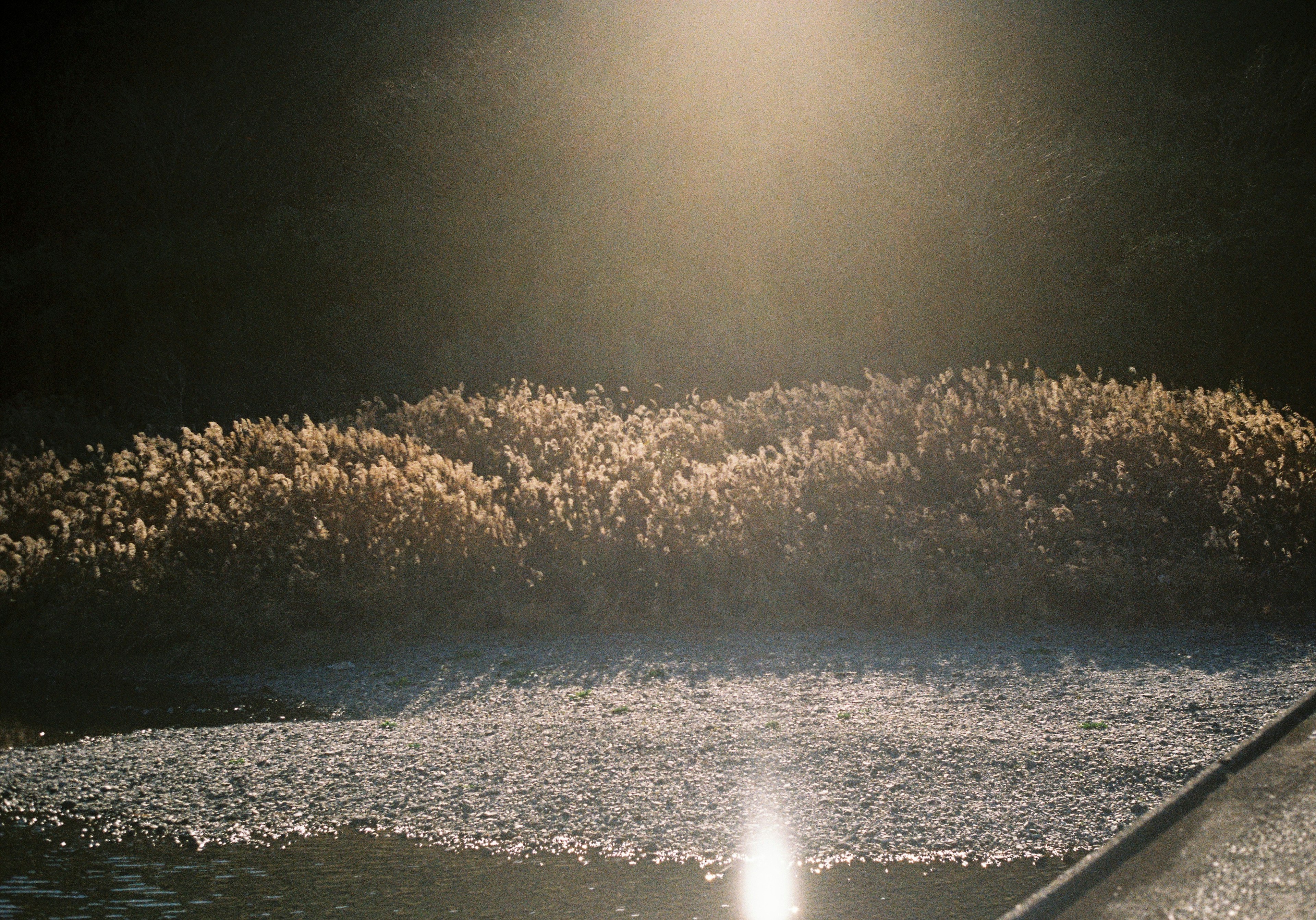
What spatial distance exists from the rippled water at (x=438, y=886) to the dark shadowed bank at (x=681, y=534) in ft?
13.7

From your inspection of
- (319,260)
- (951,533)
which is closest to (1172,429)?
(951,533)

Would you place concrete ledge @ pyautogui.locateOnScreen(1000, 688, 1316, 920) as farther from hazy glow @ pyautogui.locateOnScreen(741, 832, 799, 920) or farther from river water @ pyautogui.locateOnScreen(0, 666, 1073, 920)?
hazy glow @ pyautogui.locateOnScreen(741, 832, 799, 920)

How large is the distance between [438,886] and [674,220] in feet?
95.6

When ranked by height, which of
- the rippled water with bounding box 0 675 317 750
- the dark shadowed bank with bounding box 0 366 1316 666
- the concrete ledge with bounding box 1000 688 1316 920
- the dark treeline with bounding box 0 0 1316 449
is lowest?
the concrete ledge with bounding box 1000 688 1316 920

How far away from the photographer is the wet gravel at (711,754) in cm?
522

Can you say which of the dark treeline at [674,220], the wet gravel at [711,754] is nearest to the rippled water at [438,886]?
the wet gravel at [711,754]

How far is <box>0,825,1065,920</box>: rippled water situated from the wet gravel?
0.15 meters

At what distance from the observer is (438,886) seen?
15.7ft

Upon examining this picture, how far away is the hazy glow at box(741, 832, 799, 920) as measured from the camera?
4.48m

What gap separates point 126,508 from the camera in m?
11.6

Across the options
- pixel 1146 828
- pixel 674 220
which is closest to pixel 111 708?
pixel 1146 828

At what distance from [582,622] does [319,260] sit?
24.0 metres

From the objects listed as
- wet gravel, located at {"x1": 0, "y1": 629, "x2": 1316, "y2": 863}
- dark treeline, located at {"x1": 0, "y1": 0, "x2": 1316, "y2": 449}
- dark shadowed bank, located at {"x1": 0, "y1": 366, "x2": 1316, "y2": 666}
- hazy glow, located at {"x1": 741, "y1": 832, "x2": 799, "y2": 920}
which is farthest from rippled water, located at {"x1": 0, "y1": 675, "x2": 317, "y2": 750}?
dark treeline, located at {"x1": 0, "y1": 0, "x2": 1316, "y2": 449}

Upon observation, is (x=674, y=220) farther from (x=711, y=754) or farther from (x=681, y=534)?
(x=711, y=754)
